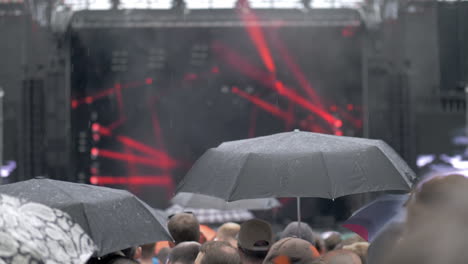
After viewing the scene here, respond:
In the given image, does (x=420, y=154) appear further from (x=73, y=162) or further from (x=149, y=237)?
(x=149, y=237)

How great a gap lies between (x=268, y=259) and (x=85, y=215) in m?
1.03

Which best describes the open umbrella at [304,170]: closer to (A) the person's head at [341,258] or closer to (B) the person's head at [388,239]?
(A) the person's head at [341,258]

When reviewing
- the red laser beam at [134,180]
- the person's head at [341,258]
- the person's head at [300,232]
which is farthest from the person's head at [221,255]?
the red laser beam at [134,180]

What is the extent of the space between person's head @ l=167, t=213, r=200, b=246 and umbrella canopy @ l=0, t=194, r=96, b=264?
7.64 ft

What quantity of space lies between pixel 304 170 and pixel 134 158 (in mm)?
12431

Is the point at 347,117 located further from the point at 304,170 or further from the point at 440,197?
the point at 440,197

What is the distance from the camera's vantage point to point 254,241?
388cm

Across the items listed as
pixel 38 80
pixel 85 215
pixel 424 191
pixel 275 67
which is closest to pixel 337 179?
pixel 85 215

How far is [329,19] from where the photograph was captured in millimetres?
16453

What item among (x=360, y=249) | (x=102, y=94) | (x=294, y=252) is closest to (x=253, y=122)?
(x=102, y=94)

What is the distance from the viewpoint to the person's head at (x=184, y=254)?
3805 mm

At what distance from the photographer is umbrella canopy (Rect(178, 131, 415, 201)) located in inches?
173

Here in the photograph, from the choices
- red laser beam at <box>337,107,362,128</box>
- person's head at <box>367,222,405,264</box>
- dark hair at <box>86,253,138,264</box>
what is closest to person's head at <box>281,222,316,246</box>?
dark hair at <box>86,253,138,264</box>

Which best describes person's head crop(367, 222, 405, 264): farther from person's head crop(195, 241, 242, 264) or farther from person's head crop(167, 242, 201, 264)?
person's head crop(167, 242, 201, 264)
